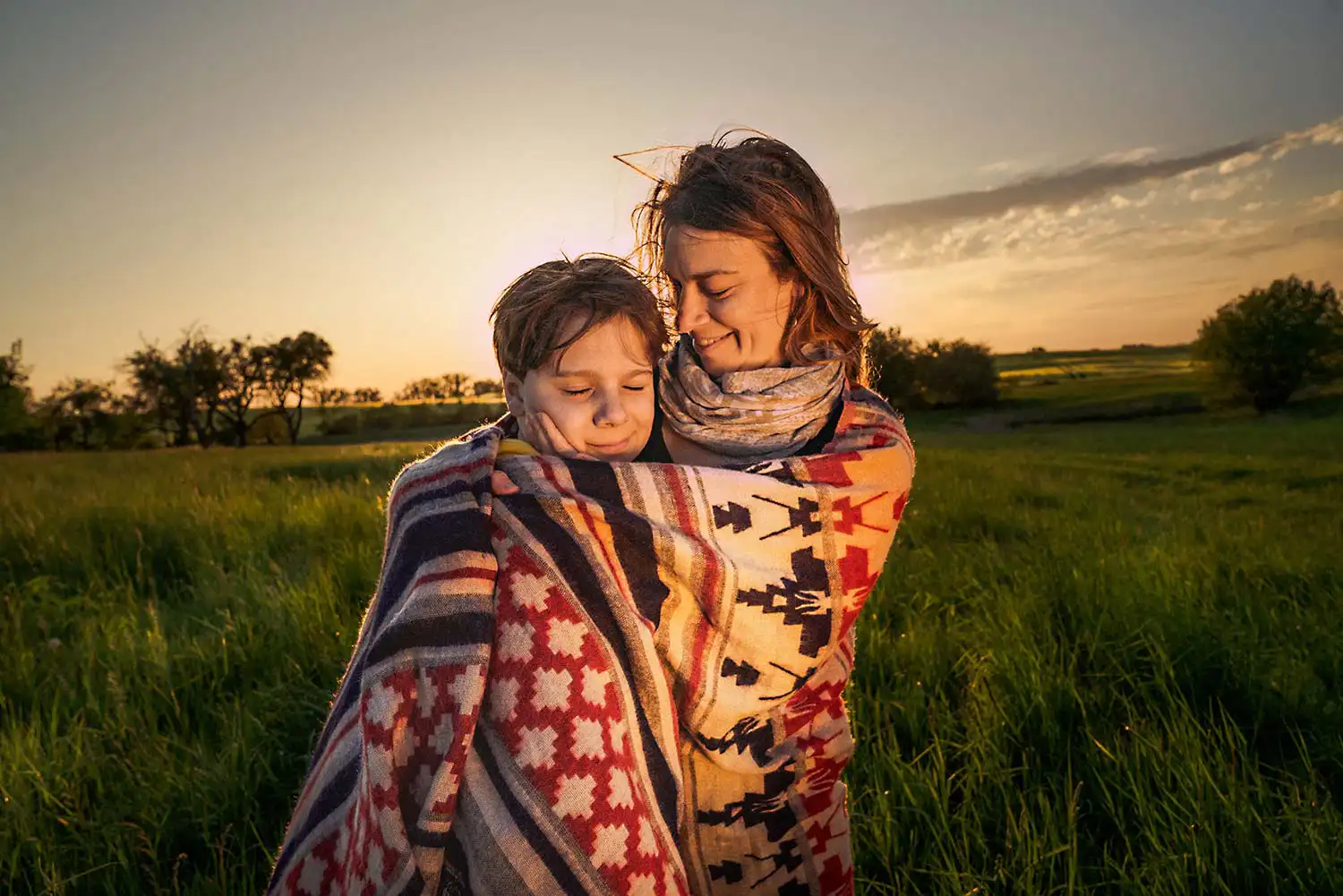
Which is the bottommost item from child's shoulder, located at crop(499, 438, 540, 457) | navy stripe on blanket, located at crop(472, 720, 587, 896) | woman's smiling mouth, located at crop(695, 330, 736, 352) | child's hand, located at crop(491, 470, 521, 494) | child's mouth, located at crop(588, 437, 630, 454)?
navy stripe on blanket, located at crop(472, 720, 587, 896)

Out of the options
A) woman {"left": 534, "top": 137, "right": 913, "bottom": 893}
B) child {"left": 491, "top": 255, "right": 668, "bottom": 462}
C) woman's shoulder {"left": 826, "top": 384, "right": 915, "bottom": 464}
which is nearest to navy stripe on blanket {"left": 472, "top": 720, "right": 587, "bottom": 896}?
woman {"left": 534, "top": 137, "right": 913, "bottom": 893}

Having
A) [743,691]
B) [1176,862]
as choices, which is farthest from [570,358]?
[1176,862]

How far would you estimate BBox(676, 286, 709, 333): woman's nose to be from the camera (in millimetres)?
2020

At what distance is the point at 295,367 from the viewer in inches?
2306

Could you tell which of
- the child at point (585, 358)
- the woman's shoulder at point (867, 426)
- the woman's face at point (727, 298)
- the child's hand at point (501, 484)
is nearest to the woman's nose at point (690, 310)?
the woman's face at point (727, 298)

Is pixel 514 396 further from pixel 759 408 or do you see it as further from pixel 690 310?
pixel 759 408

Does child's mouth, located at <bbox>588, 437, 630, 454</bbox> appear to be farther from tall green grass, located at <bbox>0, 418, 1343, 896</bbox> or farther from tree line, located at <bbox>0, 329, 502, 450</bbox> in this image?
tree line, located at <bbox>0, 329, 502, 450</bbox>

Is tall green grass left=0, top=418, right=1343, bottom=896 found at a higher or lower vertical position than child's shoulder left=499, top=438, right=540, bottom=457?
lower

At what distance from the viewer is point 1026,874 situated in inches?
77.5

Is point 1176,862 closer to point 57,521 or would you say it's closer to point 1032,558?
point 1032,558

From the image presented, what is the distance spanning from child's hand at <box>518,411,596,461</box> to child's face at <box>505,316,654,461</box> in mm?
12

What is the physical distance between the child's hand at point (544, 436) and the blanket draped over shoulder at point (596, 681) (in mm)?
142

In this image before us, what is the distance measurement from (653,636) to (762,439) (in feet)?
2.08

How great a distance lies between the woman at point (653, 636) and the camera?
4.46 feet
